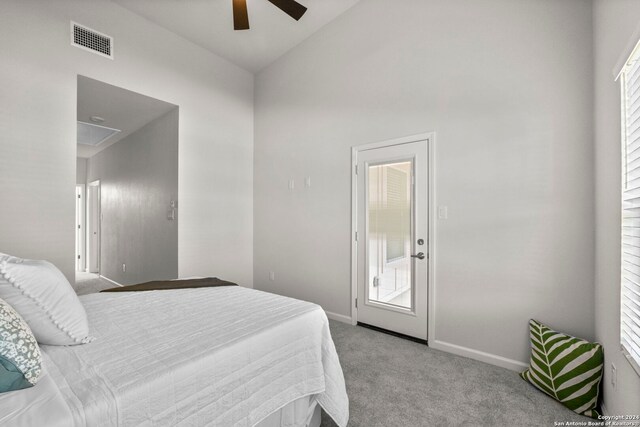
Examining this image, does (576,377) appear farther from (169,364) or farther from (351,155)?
(351,155)

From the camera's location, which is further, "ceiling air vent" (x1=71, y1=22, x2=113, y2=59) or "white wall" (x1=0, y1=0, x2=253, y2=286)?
"ceiling air vent" (x1=71, y1=22, x2=113, y2=59)

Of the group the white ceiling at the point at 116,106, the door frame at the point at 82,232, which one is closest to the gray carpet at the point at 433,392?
the white ceiling at the point at 116,106

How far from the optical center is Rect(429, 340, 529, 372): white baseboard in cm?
234

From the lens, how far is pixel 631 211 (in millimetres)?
1367

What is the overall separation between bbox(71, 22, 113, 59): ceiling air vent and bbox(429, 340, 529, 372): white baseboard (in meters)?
4.29

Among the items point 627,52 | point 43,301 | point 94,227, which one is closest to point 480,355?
point 627,52

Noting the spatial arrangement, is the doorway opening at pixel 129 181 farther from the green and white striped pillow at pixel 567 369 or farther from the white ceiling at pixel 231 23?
the green and white striped pillow at pixel 567 369

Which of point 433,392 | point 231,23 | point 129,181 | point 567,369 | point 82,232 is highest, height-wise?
point 231,23

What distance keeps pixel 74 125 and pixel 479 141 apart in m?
3.70

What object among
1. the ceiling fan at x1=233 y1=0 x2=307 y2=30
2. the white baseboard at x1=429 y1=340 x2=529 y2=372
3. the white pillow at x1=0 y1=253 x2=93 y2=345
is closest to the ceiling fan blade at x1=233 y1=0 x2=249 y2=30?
the ceiling fan at x1=233 y1=0 x2=307 y2=30

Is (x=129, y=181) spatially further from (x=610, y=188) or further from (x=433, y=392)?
(x=610, y=188)

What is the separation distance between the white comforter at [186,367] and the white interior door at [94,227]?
5.15 meters

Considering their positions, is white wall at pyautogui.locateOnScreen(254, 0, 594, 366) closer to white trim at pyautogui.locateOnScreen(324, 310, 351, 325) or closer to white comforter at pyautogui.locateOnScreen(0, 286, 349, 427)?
white trim at pyautogui.locateOnScreen(324, 310, 351, 325)

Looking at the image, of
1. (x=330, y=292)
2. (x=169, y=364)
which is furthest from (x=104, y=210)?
→ (x=169, y=364)
